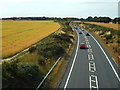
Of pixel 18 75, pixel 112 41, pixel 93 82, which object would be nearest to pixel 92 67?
pixel 93 82

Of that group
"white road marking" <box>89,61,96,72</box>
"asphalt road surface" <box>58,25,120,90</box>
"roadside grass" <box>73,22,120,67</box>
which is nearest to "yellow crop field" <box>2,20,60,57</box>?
"asphalt road surface" <box>58,25,120,90</box>

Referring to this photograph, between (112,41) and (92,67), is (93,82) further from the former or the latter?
(112,41)

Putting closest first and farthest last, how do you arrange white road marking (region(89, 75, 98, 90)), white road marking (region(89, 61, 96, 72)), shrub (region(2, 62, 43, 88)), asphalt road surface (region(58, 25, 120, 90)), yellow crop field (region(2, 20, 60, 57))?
shrub (region(2, 62, 43, 88)), white road marking (region(89, 75, 98, 90)), asphalt road surface (region(58, 25, 120, 90)), white road marking (region(89, 61, 96, 72)), yellow crop field (region(2, 20, 60, 57))

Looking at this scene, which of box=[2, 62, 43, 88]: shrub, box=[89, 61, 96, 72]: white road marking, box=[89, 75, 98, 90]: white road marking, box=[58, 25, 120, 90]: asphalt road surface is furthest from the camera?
box=[89, 61, 96, 72]: white road marking

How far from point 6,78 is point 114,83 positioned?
11339 mm

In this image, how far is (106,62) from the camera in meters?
25.6

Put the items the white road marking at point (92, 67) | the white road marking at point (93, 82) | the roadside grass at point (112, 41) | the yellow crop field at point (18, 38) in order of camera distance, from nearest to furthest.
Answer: the white road marking at point (93, 82) → the white road marking at point (92, 67) → the roadside grass at point (112, 41) → the yellow crop field at point (18, 38)

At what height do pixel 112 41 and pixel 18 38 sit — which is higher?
pixel 18 38

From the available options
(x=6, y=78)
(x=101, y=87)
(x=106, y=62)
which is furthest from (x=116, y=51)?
(x=6, y=78)

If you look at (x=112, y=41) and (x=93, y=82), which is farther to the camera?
(x=112, y=41)

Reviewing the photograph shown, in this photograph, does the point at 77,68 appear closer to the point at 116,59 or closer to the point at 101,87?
the point at 101,87

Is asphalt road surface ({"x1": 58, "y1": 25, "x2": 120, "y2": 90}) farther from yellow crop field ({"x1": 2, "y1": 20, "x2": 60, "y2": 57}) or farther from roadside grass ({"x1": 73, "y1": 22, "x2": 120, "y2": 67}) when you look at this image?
yellow crop field ({"x1": 2, "y1": 20, "x2": 60, "y2": 57})

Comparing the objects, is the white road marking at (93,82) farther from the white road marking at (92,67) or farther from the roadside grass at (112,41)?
the roadside grass at (112,41)

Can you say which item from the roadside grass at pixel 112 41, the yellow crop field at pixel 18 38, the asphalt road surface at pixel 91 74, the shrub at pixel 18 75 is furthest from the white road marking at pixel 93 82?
the yellow crop field at pixel 18 38
